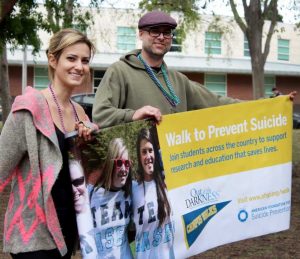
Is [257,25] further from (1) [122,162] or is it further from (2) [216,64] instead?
(2) [216,64]

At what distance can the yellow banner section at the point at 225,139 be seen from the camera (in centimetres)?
358

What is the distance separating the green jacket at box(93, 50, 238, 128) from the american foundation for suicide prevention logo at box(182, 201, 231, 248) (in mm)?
665

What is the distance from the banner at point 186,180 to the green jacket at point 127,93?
0.14 metres

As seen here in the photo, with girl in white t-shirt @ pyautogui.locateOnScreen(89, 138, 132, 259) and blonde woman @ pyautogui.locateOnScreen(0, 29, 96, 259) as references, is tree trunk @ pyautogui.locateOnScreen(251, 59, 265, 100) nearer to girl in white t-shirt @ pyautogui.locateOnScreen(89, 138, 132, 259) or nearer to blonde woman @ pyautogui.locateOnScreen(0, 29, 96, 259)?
girl in white t-shirt @ pyautogui.locateOnScreen(89, 138, 132, 259)

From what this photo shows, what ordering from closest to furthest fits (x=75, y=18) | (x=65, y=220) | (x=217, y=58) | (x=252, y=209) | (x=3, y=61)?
(x=65, y=220), (x=252, y=209), (x=75, y=18), (x=3, y=61), (x=217, y=58)

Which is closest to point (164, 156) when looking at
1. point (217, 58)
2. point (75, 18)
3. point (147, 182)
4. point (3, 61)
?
point (147, 182)

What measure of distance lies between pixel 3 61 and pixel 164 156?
43.2 ft

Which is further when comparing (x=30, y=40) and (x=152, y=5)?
(x=152, y=5)

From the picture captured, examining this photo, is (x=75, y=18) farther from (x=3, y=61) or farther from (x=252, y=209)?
(x=252, y=209)

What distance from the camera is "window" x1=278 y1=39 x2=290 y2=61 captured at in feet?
141

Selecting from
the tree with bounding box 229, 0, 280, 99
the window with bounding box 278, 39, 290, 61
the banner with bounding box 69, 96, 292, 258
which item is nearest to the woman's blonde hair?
the banner with bounding box 69, 96, 292, 258

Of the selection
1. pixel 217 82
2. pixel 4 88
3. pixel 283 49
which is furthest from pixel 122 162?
pixel 283 49

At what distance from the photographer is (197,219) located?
12.3 feet

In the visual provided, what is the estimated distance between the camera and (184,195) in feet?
12.0
